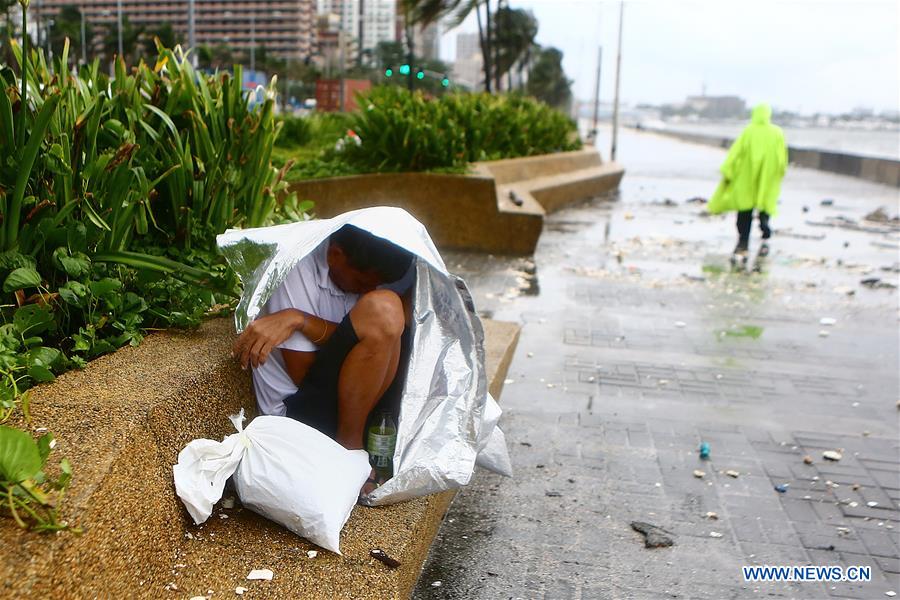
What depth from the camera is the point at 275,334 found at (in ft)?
9.39

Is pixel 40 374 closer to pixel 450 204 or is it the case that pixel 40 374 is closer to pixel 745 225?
pixel 450 204

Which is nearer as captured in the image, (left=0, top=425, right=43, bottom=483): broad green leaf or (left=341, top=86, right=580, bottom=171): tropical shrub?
(left=0, top=425, right=43, bottom=483): broad green leaf

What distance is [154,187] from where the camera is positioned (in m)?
3.58

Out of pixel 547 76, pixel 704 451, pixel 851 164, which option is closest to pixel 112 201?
pixel 704 451

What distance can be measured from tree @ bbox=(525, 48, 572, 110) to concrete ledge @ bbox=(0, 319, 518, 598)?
68.5m

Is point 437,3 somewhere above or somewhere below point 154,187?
above

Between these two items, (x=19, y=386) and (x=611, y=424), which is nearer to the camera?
(x=19, y=386)

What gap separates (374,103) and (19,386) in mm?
9420

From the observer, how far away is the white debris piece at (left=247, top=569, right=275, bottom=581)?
233 centimetres

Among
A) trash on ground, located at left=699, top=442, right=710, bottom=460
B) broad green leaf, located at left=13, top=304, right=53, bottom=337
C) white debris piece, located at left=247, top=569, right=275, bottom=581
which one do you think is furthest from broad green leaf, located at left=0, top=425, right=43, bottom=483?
trash on ground, located at left=699, top=442, right=710, bottom=460

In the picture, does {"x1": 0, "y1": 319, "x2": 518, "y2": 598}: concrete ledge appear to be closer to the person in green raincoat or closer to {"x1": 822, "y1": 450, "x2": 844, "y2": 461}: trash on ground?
{"x1": 822, "y1": 450, "x2": 844, "y2": 461}: trash on ground

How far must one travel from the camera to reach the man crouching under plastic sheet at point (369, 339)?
111 inches

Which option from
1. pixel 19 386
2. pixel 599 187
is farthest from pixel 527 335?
pixel 599 187

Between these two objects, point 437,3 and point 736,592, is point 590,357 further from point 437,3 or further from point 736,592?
point 437,3
